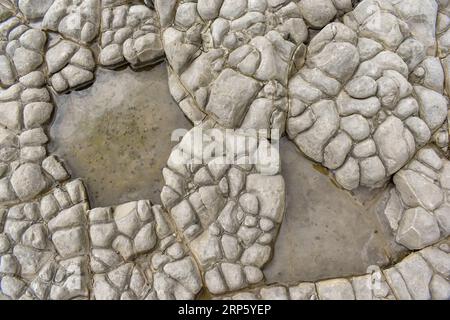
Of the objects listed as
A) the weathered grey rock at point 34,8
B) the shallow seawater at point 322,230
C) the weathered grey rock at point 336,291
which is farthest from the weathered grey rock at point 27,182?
the weathered grey rock at point 336,291

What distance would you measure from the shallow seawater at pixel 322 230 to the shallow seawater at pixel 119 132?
861 mm

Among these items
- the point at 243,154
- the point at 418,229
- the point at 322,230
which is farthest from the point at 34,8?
the point at 418,229

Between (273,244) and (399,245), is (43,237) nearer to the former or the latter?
(273,244)

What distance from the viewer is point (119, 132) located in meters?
2.91

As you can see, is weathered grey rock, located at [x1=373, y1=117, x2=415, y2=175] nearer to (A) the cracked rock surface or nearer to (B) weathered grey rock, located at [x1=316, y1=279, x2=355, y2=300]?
(A) the cracked rock surface

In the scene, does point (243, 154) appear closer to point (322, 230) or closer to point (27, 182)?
point (322, 230)

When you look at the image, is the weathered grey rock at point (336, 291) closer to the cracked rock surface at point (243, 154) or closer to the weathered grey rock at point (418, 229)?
the cracked rock surface at point (243, 154)

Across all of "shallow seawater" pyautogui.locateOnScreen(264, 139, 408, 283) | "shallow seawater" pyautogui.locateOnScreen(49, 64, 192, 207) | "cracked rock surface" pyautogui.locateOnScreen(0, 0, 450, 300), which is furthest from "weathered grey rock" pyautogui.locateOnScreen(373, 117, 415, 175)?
"shallow seawater" pyautogui.locateOnScreen(49, 64, 192, 207)

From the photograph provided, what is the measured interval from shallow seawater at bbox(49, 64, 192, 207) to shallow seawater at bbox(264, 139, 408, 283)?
33.9 inches

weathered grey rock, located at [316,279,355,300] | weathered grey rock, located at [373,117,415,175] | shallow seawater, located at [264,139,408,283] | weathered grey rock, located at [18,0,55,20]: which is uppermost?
weathered grey rock, located at [18,0,55,20]

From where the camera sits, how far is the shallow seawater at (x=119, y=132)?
285cm

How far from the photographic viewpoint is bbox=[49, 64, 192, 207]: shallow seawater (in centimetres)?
285

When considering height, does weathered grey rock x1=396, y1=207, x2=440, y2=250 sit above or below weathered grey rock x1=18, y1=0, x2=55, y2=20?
below

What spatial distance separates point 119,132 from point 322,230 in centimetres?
153
